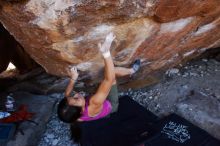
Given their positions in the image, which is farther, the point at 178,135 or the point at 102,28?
the point at 178,135

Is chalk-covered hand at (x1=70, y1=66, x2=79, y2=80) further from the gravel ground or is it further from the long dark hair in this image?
the gravel ground

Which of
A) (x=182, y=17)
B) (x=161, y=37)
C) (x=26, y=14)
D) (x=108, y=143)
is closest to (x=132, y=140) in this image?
(x=108, y=143)

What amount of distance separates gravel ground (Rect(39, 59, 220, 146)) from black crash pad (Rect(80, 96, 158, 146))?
224 mm

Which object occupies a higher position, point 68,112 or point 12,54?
point 12,54

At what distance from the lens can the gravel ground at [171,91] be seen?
157 inches

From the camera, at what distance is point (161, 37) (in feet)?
11.8

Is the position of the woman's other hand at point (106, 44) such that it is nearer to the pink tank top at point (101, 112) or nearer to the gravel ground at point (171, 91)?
the pink tank top at point (101, 112)

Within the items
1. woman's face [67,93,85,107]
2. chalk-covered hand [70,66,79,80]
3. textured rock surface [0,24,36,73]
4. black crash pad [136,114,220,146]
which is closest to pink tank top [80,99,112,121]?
woman's face [67,93,85,107]

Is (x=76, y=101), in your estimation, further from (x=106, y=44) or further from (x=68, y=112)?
(x=106, y=44)

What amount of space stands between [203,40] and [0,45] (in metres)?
2.20

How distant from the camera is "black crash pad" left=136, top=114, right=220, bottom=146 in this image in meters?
3.71

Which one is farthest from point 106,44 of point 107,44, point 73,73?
point 73,73

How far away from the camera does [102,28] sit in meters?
3.09

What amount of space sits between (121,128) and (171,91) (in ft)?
2.68
